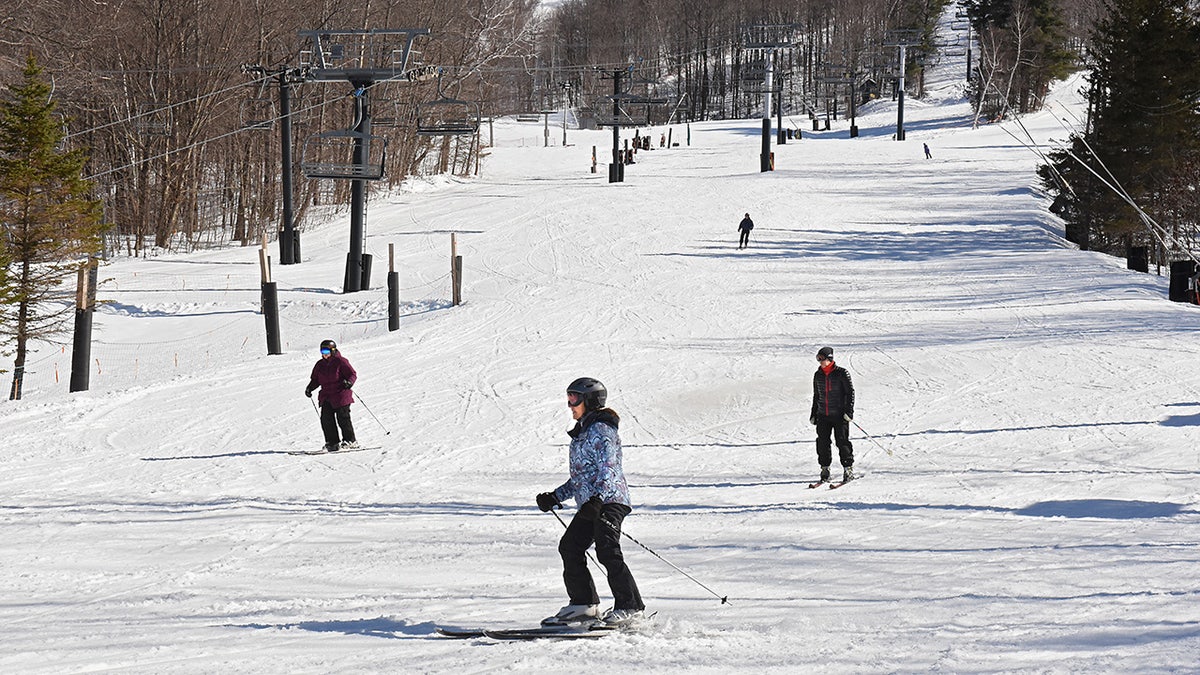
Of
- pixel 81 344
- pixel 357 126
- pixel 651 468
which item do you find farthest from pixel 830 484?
pixel 357 126

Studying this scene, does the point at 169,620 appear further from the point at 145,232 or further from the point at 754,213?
the point at 145,232

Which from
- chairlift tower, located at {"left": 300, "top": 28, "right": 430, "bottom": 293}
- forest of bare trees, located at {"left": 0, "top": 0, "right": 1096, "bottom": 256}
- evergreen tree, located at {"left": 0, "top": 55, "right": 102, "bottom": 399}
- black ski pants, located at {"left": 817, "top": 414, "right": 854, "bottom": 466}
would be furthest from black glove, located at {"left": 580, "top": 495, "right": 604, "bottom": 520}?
forest of bare trees, located at {"left": 0, "top": 0, "right": 1096, "bottom": 256}

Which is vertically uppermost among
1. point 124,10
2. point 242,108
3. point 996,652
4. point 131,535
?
point 124,10

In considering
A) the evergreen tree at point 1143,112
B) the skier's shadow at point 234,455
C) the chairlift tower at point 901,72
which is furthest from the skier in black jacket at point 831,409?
the chairlift tower at point 901,72

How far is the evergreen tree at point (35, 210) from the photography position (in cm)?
2462

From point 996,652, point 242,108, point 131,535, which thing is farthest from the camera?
point 242,108

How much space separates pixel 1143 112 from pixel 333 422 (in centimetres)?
2931

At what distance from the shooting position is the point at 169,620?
7.53 m

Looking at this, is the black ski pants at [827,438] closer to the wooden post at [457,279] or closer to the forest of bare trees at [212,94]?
the wooden post at [457,279]

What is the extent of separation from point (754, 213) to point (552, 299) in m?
16.0

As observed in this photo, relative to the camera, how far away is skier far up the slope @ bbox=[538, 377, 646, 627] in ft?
21.5

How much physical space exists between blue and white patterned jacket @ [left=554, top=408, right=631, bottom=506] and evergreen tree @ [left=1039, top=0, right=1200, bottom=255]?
30.5m

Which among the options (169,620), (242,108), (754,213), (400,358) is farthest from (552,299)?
(242,108)

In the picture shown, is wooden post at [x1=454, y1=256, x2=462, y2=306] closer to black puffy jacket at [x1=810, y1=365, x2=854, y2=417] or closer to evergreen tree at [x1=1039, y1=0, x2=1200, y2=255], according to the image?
black puffy jacket at [x1=810, y1=365, x2=854, y2=417]
